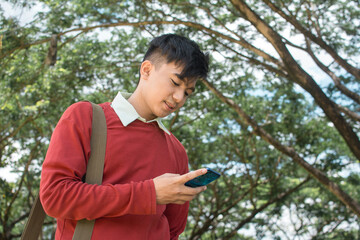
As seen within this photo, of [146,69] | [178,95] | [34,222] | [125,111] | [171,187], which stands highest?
[146,69]

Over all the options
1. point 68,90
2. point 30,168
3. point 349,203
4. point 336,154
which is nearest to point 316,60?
point 349,203

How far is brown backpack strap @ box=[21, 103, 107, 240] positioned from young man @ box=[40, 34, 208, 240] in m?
0.02

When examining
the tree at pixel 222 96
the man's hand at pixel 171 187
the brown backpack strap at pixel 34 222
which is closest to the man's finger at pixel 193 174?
the man's hand at pixel 171 187

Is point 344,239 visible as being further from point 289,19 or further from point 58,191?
point 58,191

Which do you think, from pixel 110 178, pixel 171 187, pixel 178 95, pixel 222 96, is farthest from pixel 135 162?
pixel 222 96

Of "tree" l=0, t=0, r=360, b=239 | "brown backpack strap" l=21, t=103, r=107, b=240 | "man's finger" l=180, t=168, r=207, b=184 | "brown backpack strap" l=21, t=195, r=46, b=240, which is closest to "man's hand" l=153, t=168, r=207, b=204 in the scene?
"man's finger" l=180, t=168, r=207, b=184

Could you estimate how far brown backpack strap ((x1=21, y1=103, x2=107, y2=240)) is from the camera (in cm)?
133

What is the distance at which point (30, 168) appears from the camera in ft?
30.6

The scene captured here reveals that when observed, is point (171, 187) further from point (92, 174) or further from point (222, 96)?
point (222, 96)

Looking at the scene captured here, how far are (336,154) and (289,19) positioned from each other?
4607mm

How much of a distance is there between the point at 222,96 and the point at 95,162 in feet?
15.2

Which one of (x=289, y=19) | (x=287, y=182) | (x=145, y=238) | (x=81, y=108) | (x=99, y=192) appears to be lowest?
(x=145, y=238)

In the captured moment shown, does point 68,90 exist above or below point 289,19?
below

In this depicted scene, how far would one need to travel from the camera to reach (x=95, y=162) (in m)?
1.41
